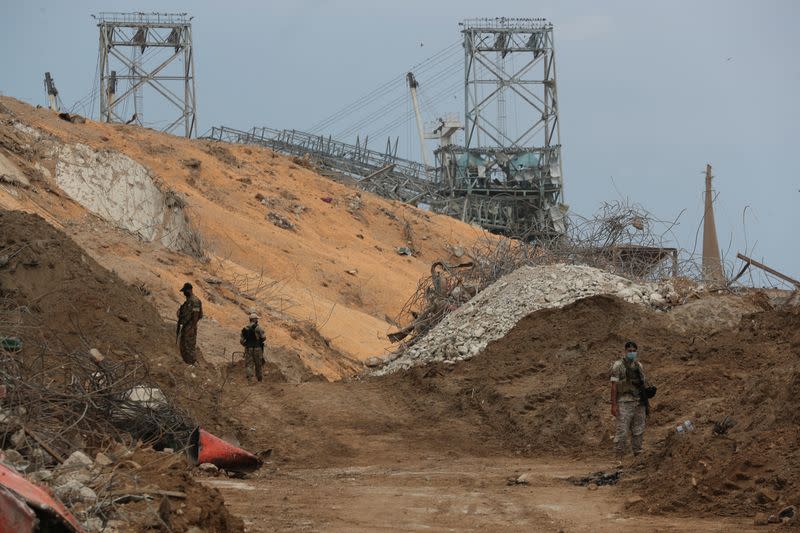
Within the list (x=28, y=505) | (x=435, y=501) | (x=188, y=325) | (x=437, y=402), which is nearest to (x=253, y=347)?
(x=188, y=325)

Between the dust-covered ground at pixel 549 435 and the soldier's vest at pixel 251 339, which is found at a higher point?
the soldier's vest at pixel 251 339

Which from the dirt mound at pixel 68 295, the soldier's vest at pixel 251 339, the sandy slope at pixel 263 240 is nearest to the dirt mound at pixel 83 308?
the dirt mound at pixel 68 295

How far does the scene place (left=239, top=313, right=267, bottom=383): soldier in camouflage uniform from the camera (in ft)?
61.2

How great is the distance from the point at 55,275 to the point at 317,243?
72.9ft

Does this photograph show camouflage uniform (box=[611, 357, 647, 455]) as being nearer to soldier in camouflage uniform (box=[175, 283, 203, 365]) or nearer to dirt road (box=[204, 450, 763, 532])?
dirt road (box=[204, 450, 763, 532])

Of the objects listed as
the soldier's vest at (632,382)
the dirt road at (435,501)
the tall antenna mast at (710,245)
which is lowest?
A: the dirt road at (435,501)

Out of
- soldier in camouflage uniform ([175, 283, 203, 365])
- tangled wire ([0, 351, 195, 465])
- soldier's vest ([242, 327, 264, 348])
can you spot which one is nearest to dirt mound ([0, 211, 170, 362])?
soldier in camouflage uniform ([175, 283, 203, 365])

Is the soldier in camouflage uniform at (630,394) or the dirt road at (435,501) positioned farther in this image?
the soldier in camouflage uniform at (630,394)

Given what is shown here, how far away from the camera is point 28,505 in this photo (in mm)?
6688

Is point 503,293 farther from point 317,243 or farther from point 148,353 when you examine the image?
point 317,243

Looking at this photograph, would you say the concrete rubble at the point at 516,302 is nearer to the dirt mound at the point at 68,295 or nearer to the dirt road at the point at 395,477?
the dirt road at the point at 395,477

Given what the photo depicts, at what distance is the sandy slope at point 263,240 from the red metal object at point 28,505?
45.9ft

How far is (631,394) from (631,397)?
3cm

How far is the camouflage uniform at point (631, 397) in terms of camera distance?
530 inches
